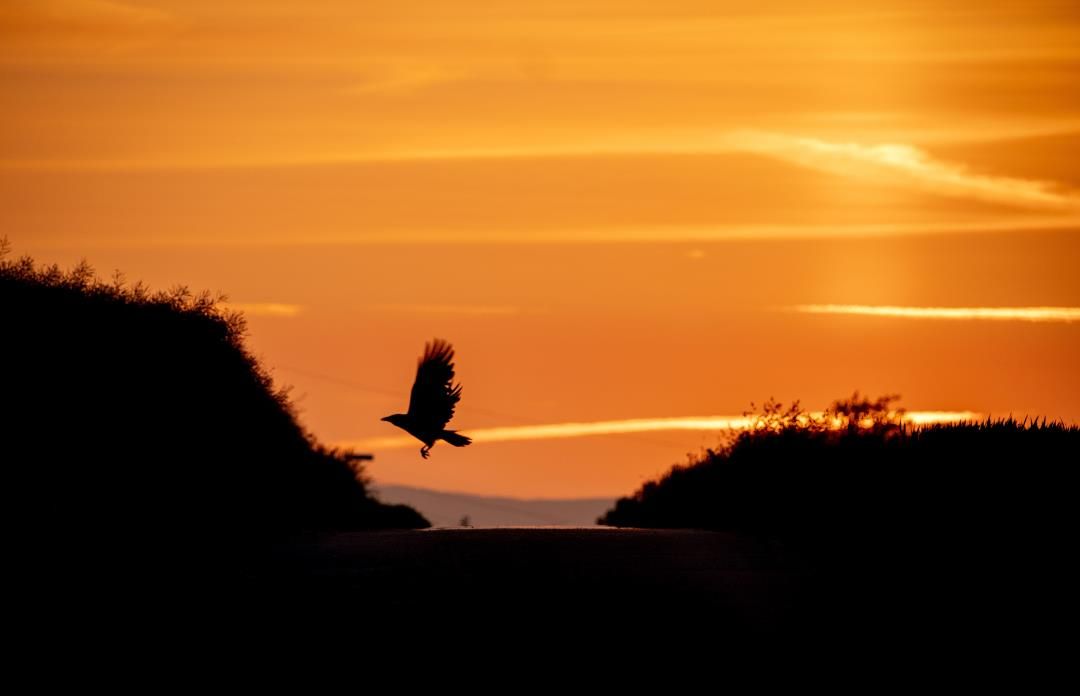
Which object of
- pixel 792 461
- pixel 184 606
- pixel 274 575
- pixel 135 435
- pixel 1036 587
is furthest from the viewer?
pixel 792 461

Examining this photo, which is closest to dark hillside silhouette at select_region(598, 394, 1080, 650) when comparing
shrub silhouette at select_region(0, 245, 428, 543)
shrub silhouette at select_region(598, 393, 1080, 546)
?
shrub silhouette at select_region(598, 393, 1080, 546)

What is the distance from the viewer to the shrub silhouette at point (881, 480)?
70.2 ft

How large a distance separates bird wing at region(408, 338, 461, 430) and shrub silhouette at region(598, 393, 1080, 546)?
16.0 ft

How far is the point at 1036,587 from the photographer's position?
15.8 meters

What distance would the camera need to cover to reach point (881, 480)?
2630 centimetres

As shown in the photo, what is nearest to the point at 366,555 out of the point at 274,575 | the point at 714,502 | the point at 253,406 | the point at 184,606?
the point at 274,575

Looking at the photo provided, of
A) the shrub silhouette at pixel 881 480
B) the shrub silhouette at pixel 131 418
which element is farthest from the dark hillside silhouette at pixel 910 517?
the shrub silhouette at pixel 131 418

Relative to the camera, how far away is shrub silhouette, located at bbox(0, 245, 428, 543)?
21172 mm

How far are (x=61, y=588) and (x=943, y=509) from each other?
11562 millimetres

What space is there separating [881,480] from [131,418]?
10.9m

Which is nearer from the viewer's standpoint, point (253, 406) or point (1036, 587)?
point (1036, 587)

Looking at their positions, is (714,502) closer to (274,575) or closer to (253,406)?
(253,406)

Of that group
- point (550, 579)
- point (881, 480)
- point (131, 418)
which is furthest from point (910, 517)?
point (131, 418)

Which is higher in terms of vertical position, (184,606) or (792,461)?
(792,461)
